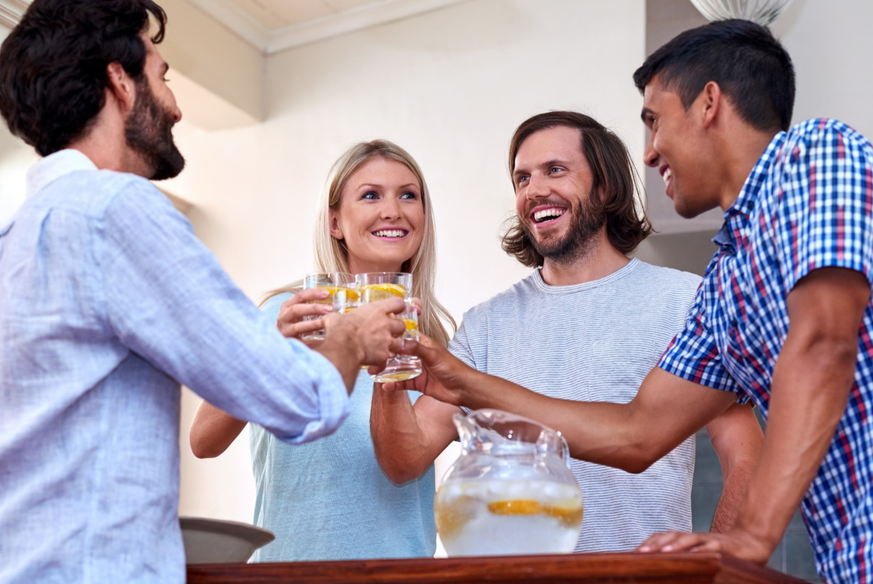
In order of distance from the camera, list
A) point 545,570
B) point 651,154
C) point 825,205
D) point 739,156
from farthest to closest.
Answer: point 651,154, point 739,156, point 825,205, point 545,570

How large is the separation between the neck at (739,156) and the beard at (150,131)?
86cm

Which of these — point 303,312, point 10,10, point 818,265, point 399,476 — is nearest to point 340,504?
point 399,476

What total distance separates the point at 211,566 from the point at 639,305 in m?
1.25

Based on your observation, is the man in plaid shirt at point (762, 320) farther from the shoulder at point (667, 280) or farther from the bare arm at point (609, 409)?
the shoulder at point (667, 280)

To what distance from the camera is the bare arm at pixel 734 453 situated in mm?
1922

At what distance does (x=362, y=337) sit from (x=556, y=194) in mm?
1074

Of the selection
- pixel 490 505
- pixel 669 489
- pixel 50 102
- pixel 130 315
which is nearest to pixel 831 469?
pixel 490 505

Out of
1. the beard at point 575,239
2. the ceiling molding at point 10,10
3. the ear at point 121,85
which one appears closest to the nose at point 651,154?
the beard at point 575,239

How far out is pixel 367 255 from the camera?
7.41 feet

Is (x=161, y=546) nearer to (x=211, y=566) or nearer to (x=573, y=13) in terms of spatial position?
(x=211, y=566)

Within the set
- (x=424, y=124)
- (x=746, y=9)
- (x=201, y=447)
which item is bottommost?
(x=201, y=447)

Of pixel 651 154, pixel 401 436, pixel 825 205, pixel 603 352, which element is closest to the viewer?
pixel 825 205

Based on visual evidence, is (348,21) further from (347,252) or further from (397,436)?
(397,436)

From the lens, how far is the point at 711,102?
1528mm
